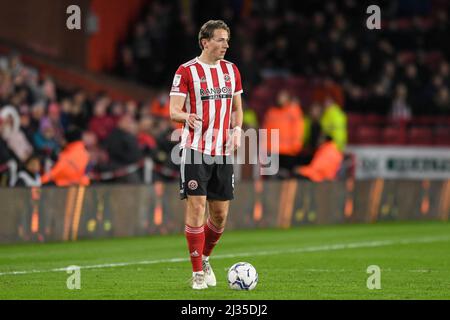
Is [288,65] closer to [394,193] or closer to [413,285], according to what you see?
[394,193]

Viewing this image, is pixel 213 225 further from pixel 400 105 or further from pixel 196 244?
pixel 400 105

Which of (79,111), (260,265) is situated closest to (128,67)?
(79,111)

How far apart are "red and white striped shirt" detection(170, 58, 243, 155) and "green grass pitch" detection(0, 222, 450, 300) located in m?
1.32

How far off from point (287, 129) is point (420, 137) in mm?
3650

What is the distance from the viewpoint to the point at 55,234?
57.8 feet

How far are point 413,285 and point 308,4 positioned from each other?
22.3 metres

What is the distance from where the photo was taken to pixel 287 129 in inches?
1021

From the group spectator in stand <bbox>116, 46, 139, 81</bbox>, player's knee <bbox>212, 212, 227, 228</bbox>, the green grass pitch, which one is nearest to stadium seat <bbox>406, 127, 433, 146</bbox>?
spectator in stand <bbox>116, 46, 139, 81</bbox>

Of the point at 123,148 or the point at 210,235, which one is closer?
the point at 210,235

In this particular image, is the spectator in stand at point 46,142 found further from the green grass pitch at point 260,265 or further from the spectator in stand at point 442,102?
the spectator in stand at point 442,102

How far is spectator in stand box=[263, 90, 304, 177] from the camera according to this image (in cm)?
2572

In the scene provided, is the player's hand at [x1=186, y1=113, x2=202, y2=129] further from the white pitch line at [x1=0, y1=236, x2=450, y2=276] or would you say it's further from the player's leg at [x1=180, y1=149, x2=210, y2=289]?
the white pitch line at [x1=0, y1=236, x2=450, y2=276]

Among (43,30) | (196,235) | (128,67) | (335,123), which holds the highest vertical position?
(43,30)
